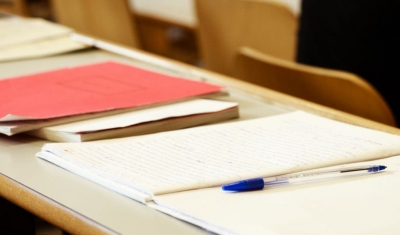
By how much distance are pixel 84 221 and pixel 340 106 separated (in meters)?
0.77

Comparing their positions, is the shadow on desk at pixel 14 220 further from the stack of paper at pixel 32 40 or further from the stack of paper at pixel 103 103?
the stack of paper at pixel 32 40

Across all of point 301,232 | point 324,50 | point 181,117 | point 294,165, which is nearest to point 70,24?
point 324,50

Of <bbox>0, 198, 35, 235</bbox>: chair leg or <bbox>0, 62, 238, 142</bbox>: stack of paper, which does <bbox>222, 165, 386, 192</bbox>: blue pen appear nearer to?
<bbox>0, 62, 238, 142</bbox>: stack of paper

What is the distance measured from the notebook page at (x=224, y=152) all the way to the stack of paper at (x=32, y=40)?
0.66m

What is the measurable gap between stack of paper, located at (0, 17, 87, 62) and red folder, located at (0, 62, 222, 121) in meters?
0.25

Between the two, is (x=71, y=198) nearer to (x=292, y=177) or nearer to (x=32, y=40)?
(x=292, y=177)

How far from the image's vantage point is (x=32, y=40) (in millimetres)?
1695

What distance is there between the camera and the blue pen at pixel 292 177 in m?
0.79

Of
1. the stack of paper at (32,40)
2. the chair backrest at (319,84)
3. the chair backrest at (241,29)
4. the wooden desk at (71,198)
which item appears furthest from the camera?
the chair backrest at (241,29)

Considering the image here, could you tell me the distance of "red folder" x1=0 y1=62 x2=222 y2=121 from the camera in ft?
3.53

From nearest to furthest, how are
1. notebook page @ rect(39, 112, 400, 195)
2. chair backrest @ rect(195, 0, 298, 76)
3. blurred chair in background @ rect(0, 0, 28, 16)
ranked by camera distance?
notebook page @ rect(39, 112, 400, 195) → chair backrest @ rect(195, 0, 298, 76) → blurred chair in background @ rect(0, 0, 28, 16)

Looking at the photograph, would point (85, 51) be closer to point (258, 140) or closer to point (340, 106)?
point (340, 106)

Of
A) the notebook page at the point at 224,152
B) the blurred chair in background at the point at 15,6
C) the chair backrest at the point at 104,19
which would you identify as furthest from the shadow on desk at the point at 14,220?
the blurred chair in background at the point at 15,6

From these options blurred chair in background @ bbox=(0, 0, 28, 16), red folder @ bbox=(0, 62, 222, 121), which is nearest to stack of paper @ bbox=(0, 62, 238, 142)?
red folder @ bbox=(0, 62, 222, 121)
